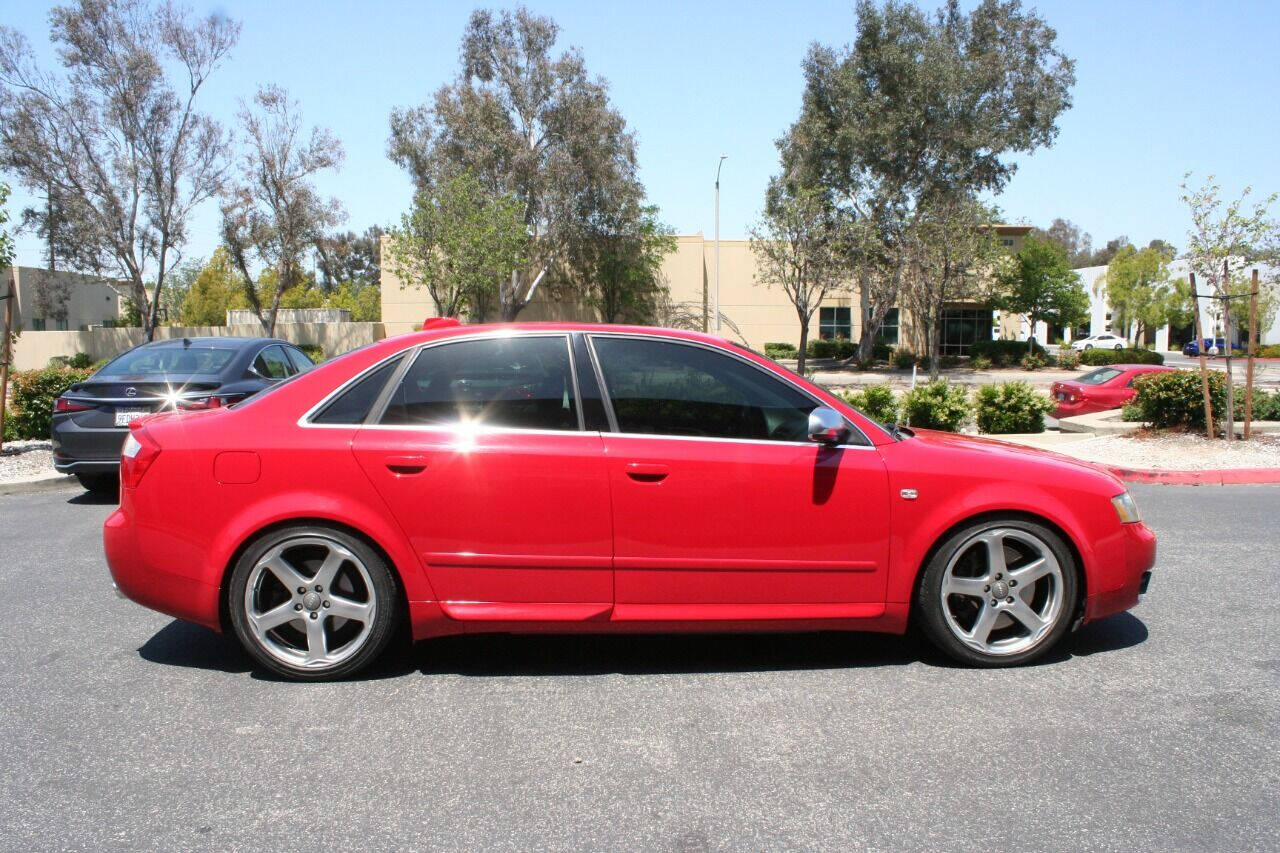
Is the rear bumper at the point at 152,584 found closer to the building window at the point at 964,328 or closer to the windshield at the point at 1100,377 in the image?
the windshield at the point at 1100,377

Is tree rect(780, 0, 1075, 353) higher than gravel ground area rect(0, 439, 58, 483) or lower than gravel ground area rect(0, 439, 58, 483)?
higher

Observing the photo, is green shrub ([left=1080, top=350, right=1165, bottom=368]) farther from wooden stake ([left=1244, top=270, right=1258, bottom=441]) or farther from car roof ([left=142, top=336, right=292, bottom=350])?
car roof ([left=142, top=336, right=292, bottom=350])

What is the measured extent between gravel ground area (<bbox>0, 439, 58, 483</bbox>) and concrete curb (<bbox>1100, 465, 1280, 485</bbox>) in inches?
461

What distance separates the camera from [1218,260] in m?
15.0

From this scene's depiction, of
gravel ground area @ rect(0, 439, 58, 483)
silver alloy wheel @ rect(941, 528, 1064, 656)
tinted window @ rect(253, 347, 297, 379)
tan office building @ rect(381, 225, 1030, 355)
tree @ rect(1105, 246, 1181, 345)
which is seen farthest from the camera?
tree @ rect(1105, 246, 1181, 345)

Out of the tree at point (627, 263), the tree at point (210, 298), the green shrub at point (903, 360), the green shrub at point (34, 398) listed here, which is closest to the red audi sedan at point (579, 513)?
the green shrub at point (34, 398)

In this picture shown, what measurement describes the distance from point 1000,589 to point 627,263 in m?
43.1

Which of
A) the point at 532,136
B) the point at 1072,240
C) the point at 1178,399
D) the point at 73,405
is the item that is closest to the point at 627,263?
the point at 532,136

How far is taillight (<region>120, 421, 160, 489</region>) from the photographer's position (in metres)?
→ 4.43

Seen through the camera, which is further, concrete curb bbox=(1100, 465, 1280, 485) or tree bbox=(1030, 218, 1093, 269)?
tree bbox=(1030, 218, 1093, 269)

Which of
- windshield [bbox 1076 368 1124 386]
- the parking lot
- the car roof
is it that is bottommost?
the parking lot

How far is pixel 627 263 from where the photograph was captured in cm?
4672

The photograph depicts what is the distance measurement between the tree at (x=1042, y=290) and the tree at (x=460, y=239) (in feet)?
76.5

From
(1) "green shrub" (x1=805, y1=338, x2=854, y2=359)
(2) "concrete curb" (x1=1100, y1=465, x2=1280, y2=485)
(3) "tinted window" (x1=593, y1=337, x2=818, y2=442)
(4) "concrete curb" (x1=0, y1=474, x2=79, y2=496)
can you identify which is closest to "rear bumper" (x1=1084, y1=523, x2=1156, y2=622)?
(3) "tinted window" (x1=593, y1=337, x2=818, y2=442)
